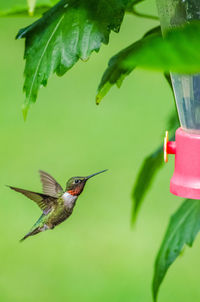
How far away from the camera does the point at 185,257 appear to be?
4.74m

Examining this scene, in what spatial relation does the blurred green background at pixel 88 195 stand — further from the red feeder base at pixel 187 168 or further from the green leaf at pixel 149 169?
the red feeder base at pixel 187 168

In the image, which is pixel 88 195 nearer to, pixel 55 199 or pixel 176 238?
pixel 55 199

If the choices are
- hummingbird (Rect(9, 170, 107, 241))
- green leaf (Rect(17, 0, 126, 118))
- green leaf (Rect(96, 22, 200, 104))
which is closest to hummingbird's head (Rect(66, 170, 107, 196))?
hummingbird (Rect(9, 170, 107, 241))

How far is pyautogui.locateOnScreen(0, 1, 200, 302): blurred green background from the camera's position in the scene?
461cm

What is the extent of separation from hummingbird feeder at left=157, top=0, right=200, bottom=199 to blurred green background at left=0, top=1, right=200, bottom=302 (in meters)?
2.90

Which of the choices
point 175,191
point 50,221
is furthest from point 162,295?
point 175,191

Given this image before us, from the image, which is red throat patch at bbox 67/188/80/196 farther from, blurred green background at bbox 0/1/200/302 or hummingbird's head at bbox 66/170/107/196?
blurred green background at bbox 0/1/200/302

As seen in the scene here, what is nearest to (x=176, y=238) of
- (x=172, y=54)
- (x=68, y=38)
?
(x=68, y=38)

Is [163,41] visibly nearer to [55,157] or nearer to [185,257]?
[185,257]

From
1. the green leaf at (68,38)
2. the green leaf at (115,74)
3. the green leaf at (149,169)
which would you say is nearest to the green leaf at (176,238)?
the green leaf at (149,169)

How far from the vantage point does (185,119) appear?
1.57 metres

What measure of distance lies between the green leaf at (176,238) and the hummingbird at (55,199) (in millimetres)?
237

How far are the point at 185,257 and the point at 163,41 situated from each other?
4.13 meters

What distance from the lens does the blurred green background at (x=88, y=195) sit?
4.61 m
